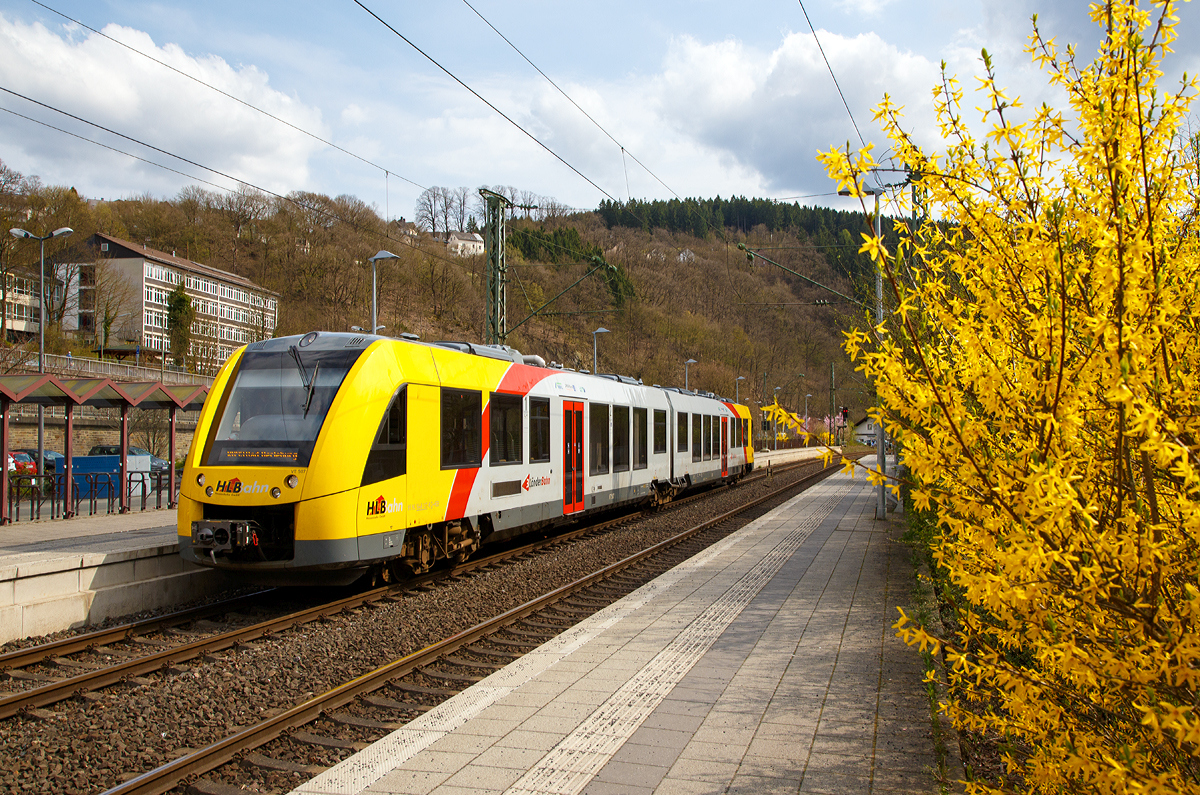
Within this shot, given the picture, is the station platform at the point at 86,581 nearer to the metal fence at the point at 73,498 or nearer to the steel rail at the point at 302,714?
the steel rail at the point at 302,714

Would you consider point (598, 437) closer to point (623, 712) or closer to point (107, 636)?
point (107, 636)

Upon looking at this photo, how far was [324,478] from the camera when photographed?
821cm

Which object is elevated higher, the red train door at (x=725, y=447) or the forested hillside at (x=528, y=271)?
the forested hillside at (x=528, y=271)

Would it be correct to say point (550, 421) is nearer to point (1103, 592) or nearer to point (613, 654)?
point (613, 654)

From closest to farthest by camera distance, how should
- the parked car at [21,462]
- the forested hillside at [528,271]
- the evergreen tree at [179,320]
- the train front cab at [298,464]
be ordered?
the train front cab at [298,464], the parked car at [21,462], the forested hillside at [528,271], the evergreen tree at [179,320]

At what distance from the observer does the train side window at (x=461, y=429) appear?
1012cm

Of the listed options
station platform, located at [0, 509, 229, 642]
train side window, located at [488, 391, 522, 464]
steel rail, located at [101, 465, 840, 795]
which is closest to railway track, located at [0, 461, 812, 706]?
station platform, located at [0, 509, 229, 642]

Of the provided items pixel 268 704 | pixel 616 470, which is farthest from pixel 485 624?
pixel 616 470

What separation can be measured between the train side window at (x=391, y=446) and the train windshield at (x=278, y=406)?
62 cm

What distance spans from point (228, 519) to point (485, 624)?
2.81 m

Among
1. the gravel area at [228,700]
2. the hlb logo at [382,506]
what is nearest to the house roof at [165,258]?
the hlb logo at [382,506]

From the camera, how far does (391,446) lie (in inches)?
355

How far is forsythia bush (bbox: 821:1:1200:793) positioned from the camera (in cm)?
226

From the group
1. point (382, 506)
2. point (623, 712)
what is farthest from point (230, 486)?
point (623, 712)
